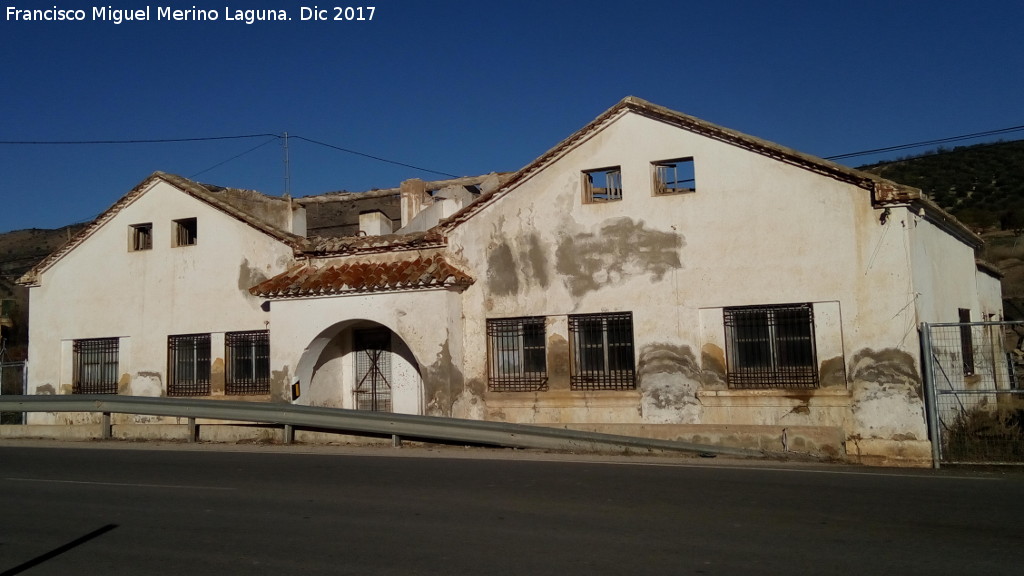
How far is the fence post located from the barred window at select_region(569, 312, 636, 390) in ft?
16.0

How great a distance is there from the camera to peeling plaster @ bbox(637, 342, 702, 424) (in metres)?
15.3

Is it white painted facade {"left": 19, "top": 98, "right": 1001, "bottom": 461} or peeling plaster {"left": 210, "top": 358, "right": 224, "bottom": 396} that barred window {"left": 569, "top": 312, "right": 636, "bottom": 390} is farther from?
peeling plaster {"left": 210, "top": 358, "right": 224, "bottom": 396}

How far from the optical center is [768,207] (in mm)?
14891

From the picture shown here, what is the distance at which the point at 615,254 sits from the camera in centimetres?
1598

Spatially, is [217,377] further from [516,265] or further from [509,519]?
[509,519]

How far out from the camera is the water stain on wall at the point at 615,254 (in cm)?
1561

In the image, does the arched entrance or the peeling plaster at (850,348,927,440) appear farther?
the arched entrance

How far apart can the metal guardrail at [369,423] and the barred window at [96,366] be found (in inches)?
118

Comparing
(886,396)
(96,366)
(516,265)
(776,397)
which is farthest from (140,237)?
(886,396)

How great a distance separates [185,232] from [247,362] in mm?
3856

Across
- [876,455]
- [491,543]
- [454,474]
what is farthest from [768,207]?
[491,543]

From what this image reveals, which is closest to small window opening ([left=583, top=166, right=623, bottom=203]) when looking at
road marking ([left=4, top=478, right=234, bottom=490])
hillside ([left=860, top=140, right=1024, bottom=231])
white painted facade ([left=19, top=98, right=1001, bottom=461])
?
white painted facade ([left=19, top=98, right=1001, bottom=461])

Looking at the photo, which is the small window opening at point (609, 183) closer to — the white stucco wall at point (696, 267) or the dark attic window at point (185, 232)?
the white stucco wall at point (696, 267)

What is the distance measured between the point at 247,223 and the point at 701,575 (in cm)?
1549
